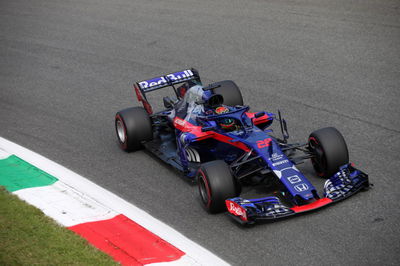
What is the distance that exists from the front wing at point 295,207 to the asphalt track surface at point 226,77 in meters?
0.16

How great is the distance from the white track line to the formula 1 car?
0.66 m

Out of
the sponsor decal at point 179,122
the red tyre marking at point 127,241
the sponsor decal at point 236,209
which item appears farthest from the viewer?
the sponsor decal at point 179,122

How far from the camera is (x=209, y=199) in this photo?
24.4 feet

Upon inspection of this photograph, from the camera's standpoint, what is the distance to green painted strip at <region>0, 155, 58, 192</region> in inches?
332

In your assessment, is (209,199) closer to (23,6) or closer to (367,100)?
(367,100)

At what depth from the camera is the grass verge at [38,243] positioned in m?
6.22

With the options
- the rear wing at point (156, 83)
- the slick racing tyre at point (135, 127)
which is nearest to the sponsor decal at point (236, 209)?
the slick racing tyre at point (135, 127)

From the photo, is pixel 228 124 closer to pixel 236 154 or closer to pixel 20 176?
pixel 236 154

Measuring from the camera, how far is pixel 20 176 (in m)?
8.73

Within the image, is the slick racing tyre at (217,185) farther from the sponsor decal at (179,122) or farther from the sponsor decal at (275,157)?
the sponsor decal at (179,122)

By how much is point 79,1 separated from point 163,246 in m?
15.6

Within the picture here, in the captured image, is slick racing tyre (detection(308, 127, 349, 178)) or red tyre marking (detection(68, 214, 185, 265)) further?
slick racing tyre (detection(308, 127, 349, 178))

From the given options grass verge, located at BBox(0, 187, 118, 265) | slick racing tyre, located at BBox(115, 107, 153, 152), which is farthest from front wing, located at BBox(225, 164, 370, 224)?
slick racing tyre, located at BBox(115, 107, 153, 152)

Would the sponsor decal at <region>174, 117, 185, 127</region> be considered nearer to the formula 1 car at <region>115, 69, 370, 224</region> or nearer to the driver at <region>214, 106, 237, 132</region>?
the formula 1 car at <region>115, 69, 370, 224</region>
